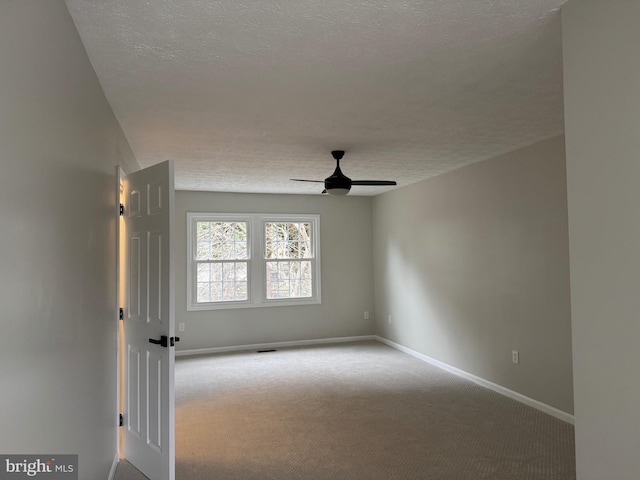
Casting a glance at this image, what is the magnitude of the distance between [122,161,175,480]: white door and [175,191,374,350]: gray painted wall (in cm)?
342

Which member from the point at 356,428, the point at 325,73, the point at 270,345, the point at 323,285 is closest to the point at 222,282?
the point at 270,345

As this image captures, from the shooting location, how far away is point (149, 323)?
2896mm

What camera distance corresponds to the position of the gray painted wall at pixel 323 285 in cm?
663

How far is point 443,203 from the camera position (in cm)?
559

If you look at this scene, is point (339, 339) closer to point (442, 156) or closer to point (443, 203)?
point (443, 203)

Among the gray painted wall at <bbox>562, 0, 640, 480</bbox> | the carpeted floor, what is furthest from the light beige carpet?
the gray painted wall at <bbox>562, 0, 640, 480</bbox>

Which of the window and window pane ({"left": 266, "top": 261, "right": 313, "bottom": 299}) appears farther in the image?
window pane ({"left": 266, "top": 261, "right": 313, "bottom": 299})

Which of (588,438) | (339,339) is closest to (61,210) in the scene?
(588,438)

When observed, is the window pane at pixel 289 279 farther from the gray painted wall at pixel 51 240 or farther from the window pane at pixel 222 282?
the gray painted wall at pixel 51 240

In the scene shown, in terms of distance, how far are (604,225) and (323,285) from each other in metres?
5.90

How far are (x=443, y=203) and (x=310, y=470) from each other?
374 centimetres

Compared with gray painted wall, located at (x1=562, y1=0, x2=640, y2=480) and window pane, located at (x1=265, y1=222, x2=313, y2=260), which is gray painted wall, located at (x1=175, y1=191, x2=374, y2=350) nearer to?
window pane, located at (x1=265, y1=222, x2=313, y2=260)

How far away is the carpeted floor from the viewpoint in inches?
118

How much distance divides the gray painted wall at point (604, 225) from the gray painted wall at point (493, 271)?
Result: 2.37 metres
